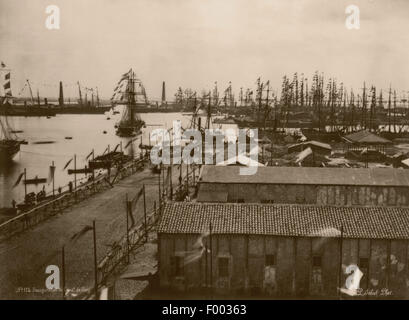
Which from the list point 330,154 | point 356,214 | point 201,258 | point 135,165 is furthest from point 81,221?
point 330,154

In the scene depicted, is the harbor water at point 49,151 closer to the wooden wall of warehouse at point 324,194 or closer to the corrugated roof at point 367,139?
the wooden wall of warehouse at point 324,194

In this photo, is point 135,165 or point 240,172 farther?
point 135,165

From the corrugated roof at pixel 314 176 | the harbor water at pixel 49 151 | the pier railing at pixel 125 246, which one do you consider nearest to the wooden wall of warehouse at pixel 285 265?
the pier railing at pixel 125 246

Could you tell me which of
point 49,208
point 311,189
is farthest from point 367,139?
point 49,208

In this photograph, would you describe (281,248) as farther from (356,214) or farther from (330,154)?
(330,154)

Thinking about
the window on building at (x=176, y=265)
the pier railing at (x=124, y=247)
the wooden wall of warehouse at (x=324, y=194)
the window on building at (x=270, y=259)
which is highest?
the wooden wall of warehouse at (x=324, y=194)

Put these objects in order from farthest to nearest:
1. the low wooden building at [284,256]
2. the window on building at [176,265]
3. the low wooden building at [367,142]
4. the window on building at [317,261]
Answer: the low wooden building at [367,142] < the window on building at [176,265] < the window on building at [317,261] < the low wooden building at [284,256]

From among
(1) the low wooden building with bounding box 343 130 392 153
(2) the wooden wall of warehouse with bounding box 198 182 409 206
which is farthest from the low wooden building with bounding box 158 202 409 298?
(1) the low wooden building with bounding box 343 130 392 153
